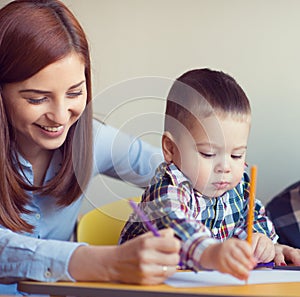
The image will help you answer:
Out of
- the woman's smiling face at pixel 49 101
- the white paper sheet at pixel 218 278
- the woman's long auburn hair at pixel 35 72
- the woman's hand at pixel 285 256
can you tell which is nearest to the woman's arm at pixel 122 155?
the woman's long auburn hair at pixel 35 72

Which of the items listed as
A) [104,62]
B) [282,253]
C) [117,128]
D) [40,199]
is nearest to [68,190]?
[40,199]

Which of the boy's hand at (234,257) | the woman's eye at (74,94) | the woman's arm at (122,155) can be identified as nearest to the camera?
the boy's hand at (234,257)

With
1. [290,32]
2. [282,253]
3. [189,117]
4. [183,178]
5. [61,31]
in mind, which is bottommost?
[282,253]

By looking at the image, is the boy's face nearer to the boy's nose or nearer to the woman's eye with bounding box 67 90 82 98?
the boy's nose

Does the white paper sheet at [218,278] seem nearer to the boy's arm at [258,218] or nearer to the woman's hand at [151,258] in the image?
the woman's hand at [151,258]

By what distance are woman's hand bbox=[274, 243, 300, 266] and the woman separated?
0.41 metres

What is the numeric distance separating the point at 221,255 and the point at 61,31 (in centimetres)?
61

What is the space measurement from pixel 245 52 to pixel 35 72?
950 millimetres

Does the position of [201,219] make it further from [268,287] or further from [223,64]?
[223,64]

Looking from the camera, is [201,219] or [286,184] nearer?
[201,219]

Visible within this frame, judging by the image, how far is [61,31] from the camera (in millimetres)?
1327

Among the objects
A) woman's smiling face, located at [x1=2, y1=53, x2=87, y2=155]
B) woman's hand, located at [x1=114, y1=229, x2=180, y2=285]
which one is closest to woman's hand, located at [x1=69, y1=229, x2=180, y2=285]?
woman's hand, located at [x1=114, y1=229, x2=180, y2=285]

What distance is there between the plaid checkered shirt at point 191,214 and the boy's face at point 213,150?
0.10ft

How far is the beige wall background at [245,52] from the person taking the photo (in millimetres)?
2043
